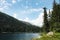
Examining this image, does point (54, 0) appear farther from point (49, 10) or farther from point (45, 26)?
point (45, 26)

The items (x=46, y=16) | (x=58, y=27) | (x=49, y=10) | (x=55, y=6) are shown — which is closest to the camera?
(x=58, y=27)

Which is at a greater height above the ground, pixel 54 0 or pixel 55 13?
pixel 54 0

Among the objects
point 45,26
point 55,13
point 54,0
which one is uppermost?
point 54,0

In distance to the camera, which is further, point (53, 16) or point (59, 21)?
point (53, 16)

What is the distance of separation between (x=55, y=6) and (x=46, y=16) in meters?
17.4

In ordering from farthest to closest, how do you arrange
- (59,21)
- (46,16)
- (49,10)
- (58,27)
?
(46,16), (49,10), (59,21), (58,27)

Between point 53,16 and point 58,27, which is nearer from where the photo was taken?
point 58,27

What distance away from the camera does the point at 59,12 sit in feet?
262

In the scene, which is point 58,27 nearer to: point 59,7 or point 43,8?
point 59,7

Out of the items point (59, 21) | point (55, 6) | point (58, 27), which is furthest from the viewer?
point (55, 6)

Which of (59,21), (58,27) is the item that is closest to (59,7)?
(59,21)

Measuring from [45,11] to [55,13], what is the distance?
1797 centimetres

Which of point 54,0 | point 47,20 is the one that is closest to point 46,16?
point 47,20

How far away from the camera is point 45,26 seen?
98375mm
